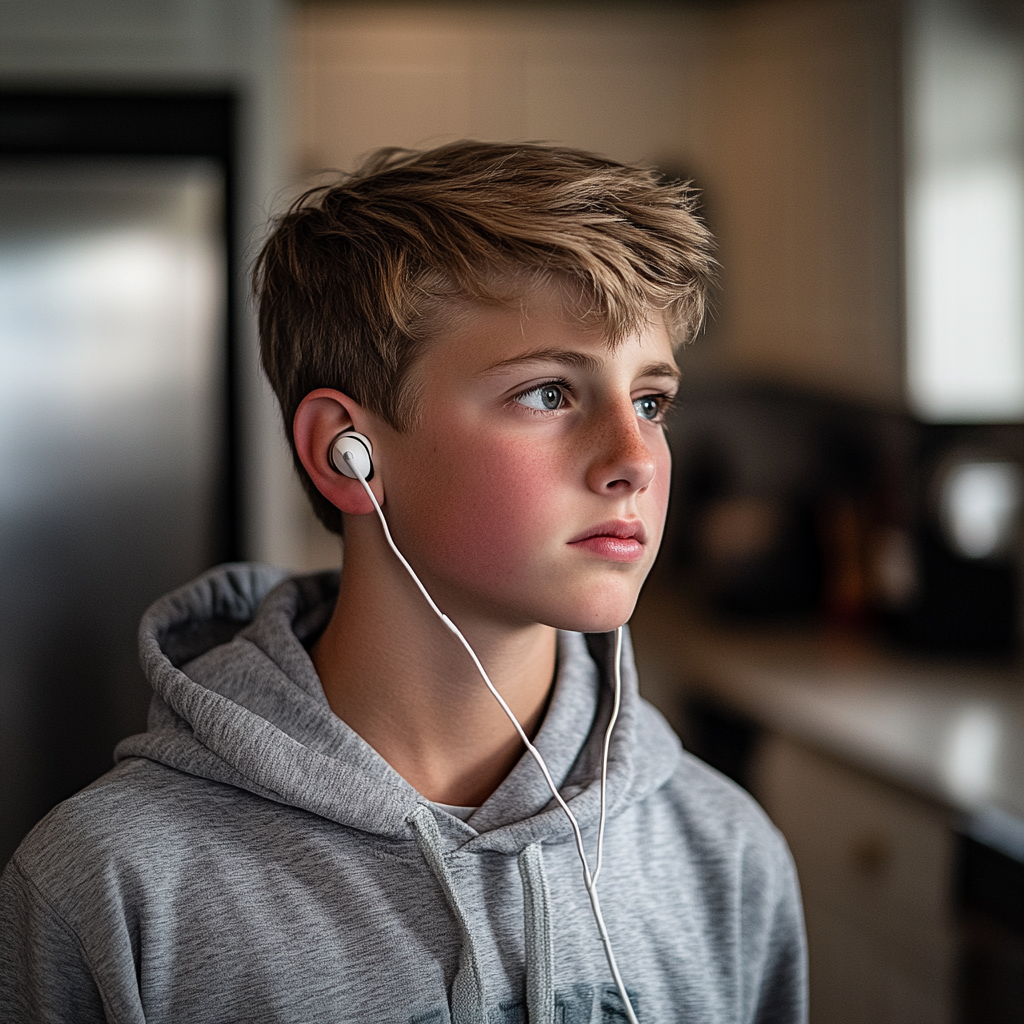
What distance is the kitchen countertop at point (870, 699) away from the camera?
1.68 meters

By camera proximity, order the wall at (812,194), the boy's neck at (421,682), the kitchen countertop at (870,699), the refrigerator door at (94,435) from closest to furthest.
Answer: the boy's neck at (421,682) < the kitchen countertop at (870,699) < the refrigerator door at (94,435) < the wall at (812,194)

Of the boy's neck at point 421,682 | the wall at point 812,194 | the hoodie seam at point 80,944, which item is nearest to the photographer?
the hoodie seam at point 80,944

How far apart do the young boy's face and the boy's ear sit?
0.14 ft

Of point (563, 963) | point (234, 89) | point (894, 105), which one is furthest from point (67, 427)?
point (894, 105)

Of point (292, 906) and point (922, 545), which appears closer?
point (292, 906)

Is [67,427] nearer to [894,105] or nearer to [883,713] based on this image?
[883,713]

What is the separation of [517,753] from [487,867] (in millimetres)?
112

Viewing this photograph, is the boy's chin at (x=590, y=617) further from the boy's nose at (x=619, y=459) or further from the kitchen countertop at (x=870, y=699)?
the kitchen countertop at (x=870, y=699)

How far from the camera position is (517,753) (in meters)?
0.92

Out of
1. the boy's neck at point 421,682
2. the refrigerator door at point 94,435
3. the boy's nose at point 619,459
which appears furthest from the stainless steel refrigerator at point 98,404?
the boy's nose at point 619,459

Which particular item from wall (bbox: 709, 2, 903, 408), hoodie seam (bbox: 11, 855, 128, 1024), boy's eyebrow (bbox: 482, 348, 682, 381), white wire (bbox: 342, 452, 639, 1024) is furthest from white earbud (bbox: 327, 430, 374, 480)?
wall (bbox: 709, 2, 903, 408)

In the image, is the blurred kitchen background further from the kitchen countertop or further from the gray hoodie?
the gray hoodie

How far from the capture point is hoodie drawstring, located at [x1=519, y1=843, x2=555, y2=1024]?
80 centimetres

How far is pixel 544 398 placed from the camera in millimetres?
812
